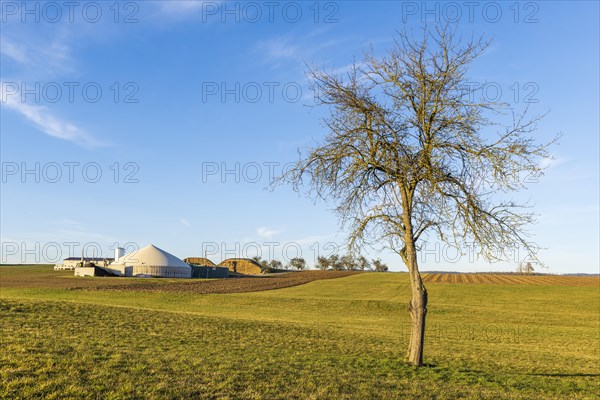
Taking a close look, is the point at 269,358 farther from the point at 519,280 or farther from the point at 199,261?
the point at 199,261

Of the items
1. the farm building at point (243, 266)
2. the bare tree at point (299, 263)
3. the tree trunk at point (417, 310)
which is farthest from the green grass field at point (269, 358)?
the bare tree at point (299, 263)

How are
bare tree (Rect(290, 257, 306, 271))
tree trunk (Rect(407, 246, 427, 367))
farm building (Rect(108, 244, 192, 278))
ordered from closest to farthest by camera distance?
tree trunk (Rect(407, 246, 427, 367)), farm building (Rect(108, 244, 192, 278)), bare tree (Rect(290, 257, 306, 271))

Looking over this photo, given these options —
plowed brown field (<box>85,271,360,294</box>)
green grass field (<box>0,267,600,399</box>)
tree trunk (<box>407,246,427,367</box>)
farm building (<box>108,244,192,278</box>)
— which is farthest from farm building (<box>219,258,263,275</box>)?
tree trunk (<box>407,246,427,367</box>)

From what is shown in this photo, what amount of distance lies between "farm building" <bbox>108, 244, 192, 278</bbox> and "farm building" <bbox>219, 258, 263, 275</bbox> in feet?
153

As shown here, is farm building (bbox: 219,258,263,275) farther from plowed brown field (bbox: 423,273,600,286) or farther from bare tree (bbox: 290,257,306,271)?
plowed brown field (bbox: 423,273,600,286)

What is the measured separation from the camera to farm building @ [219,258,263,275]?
6053 inches

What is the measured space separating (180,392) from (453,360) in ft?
44.4

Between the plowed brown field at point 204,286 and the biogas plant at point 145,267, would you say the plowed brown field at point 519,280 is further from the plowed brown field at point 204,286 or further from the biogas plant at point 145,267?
the biogas plant at point 145,267

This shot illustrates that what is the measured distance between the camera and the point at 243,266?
155750 millimetres


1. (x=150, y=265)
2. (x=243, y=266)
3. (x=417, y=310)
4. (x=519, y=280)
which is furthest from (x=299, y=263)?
(x=417, y=310)

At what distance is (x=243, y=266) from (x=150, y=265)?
5482cm

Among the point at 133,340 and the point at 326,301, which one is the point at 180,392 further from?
the point at 326,301

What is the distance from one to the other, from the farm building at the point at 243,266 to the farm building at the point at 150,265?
46.6 metres

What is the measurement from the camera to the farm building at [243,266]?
Answer: 15375 cm
